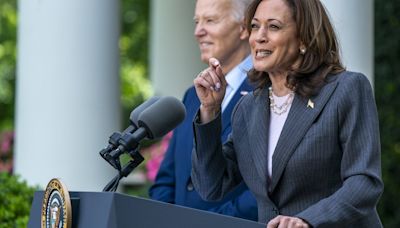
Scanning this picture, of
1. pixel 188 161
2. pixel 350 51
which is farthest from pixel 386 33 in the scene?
pixel 188 161

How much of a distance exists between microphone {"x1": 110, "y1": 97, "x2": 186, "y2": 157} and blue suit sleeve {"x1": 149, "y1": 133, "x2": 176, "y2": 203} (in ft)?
5.27

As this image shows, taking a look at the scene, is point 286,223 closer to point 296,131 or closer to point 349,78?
point 296,131

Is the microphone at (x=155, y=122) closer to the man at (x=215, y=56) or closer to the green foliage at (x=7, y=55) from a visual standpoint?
the man at (x=215, y=56)

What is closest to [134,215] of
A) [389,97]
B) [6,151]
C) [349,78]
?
[349,78]

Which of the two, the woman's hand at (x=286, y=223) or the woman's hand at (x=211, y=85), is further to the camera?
the woman's hand at (x=211, y=85)

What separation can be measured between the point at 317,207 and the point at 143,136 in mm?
634

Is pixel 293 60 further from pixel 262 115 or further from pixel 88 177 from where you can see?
pixel 88 177

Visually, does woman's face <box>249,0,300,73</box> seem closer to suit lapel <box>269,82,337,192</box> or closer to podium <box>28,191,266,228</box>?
suit lapel <box>269,82,337,192</box>

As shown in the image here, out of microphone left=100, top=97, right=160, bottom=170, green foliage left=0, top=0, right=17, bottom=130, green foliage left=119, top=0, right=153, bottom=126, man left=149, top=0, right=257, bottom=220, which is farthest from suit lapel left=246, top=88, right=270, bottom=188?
green foliage left=0, top=0, right=17, bottom=130

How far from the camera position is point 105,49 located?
7520 millimetres

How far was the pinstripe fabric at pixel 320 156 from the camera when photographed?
12.2 ft

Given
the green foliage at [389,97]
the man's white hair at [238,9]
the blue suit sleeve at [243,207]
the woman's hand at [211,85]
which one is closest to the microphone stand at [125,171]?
the woman's hand at [211,85]

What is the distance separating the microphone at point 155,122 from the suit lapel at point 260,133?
1.12ft

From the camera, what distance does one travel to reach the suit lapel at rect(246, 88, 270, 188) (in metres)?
3.99
